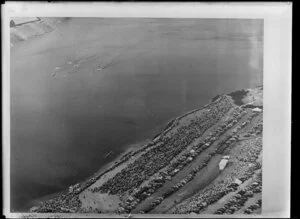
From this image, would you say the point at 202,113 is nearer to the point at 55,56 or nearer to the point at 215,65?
the point at 215,65

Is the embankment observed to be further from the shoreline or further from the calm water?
the shoreline

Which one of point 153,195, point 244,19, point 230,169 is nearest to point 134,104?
point 153,195

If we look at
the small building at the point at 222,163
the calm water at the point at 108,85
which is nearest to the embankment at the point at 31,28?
the calm water at the point at 108,85

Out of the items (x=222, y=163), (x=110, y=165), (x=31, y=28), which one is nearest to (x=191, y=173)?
(x=222, y=163)

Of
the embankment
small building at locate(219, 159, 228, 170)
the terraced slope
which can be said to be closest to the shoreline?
the terraced slope

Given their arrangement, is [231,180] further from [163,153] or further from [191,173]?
[163,153]
